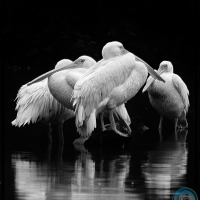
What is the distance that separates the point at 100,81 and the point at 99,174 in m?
1.82

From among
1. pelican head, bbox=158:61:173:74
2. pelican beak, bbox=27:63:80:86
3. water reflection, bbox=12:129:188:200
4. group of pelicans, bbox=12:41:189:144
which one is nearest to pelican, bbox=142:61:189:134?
pelican head, bbox=158:61:173:74

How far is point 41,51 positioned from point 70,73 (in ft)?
60.7

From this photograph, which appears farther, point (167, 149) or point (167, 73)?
point (167, 73)

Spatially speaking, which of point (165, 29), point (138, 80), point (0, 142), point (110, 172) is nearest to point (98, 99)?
point (138, 80)

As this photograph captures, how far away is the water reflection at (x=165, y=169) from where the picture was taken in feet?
14.6

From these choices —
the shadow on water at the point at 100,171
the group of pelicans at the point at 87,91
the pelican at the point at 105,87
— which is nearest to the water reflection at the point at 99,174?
the shadow on water at the point at 100,171

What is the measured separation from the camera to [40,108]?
7152 mm

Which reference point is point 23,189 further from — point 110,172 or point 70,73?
point 70,73

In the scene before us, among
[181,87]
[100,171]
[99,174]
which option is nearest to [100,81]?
[100,171]

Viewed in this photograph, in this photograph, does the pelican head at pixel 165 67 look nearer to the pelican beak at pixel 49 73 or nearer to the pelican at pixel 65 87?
the pelican beak at pixel 49 73

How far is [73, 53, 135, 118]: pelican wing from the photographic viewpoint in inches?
258

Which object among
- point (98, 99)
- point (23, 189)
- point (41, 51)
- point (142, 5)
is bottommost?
point (23, 189)

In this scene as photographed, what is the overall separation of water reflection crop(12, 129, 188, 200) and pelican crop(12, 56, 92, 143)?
93 centimetres

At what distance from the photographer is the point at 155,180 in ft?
15.7
